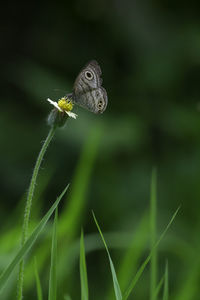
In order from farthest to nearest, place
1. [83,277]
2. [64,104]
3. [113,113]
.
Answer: [113,113] → [64,104] → [83,277]

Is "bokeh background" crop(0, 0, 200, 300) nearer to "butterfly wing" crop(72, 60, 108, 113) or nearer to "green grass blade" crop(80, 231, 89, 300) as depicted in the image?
"butterfly wing" crop(72, 60, 108, 113)

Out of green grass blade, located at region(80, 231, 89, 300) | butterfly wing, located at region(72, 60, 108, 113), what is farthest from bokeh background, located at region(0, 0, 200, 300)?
green grass blade, located at region(80, 231, 89, 300)

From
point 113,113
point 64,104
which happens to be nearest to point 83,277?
point 64,104

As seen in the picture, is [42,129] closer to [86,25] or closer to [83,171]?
[86,25]

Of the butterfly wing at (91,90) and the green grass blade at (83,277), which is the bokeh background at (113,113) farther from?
the green grass blade at (83,277)

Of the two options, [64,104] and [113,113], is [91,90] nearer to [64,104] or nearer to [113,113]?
[64,104]

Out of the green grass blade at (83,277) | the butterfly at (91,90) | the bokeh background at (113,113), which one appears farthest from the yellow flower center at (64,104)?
the bokeh background at (113,113)
